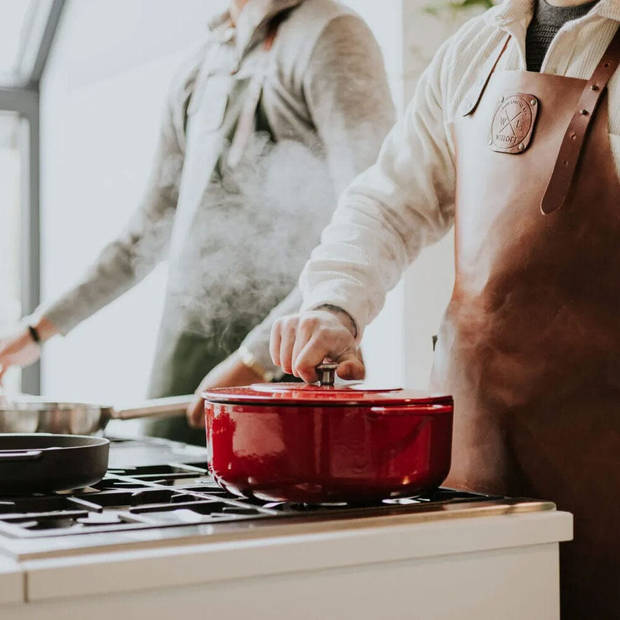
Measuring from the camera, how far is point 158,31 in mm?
3525

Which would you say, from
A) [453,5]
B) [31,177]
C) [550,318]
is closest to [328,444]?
[550,318]

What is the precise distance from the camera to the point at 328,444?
115 centimetres

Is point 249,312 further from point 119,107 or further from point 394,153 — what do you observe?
point 119,107

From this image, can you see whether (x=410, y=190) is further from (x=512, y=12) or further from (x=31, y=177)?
(x=31, y=177)

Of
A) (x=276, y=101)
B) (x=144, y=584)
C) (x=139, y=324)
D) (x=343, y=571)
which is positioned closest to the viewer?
(x=144, y=584)

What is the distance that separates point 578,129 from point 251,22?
152 centimetres

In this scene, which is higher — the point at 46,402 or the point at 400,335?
the point at 400,335

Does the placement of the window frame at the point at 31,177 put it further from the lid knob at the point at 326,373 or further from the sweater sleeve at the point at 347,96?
the lid knob at the point at 326,373

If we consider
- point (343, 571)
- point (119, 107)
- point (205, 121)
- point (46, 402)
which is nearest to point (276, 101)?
point (205, 121)

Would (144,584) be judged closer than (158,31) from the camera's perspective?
Yes

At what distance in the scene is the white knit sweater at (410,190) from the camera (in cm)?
160

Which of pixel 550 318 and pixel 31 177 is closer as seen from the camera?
pixel 550 318

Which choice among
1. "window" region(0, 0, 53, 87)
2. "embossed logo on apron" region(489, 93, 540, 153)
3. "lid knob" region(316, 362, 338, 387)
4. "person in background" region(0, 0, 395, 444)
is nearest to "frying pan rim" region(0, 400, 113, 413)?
"person in background" region(0, 0, 395, 444)

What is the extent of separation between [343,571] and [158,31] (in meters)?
2.80
